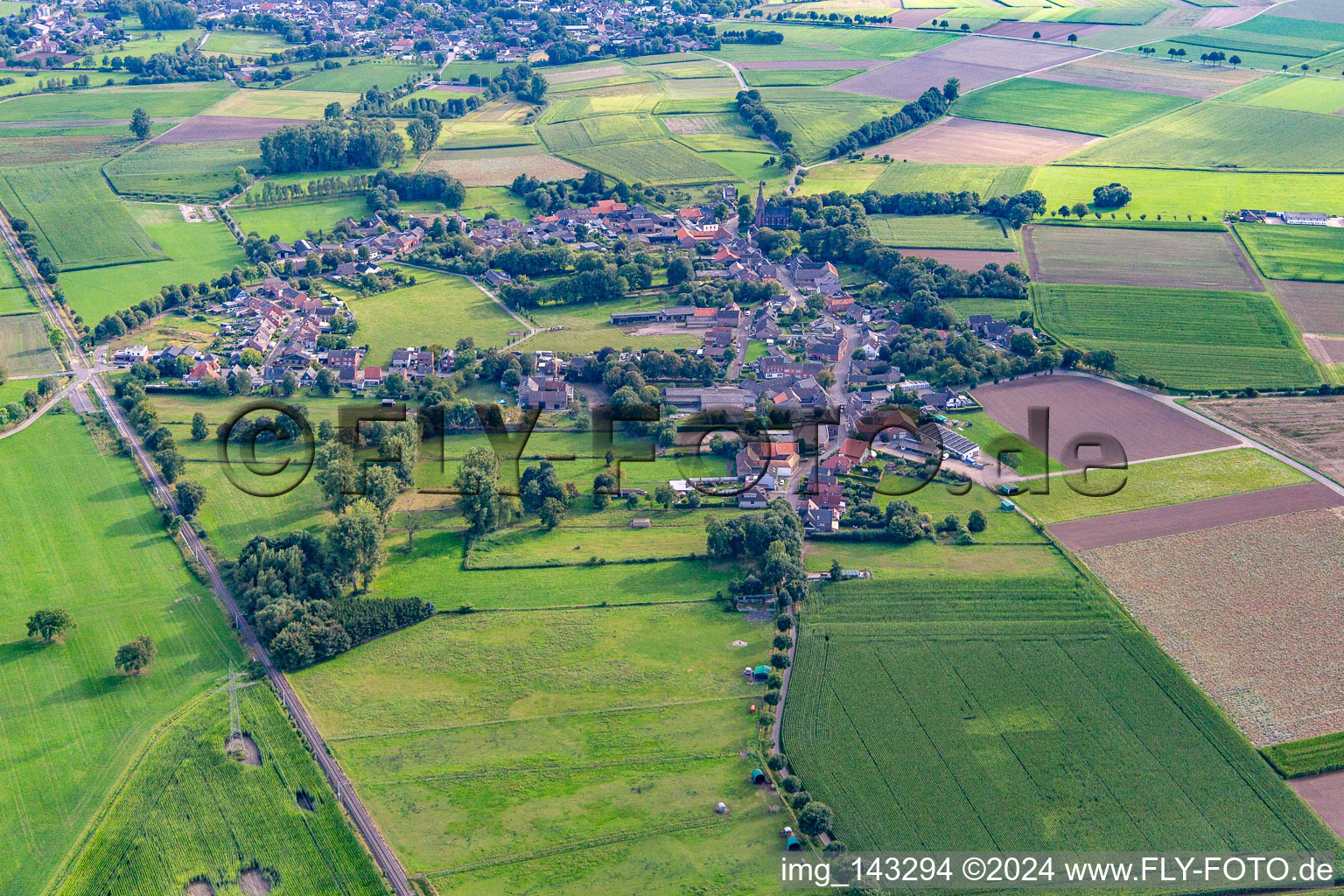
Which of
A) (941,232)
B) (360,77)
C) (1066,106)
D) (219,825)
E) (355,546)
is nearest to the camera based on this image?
(219,825)

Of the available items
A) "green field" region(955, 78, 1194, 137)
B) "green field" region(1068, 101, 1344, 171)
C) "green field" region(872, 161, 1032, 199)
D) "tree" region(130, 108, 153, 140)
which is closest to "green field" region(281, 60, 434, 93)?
"tree" region(130, 108, 153, 140)

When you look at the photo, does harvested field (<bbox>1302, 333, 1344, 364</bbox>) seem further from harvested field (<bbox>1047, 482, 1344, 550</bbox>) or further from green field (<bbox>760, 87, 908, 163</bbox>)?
green field (<bbox>760, 87, 908, 163</bbox>)

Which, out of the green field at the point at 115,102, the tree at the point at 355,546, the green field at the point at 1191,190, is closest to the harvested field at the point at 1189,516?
the tree at the point at 355,546

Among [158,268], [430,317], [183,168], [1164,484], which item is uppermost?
[183,168]

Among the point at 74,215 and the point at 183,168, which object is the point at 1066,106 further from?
the point at 74,215

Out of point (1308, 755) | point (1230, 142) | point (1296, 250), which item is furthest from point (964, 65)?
point (1308, 755)

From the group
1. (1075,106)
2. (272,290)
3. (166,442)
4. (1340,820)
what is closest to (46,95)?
(272,290)

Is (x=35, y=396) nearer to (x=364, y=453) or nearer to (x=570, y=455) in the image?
(x=364, y=453)
